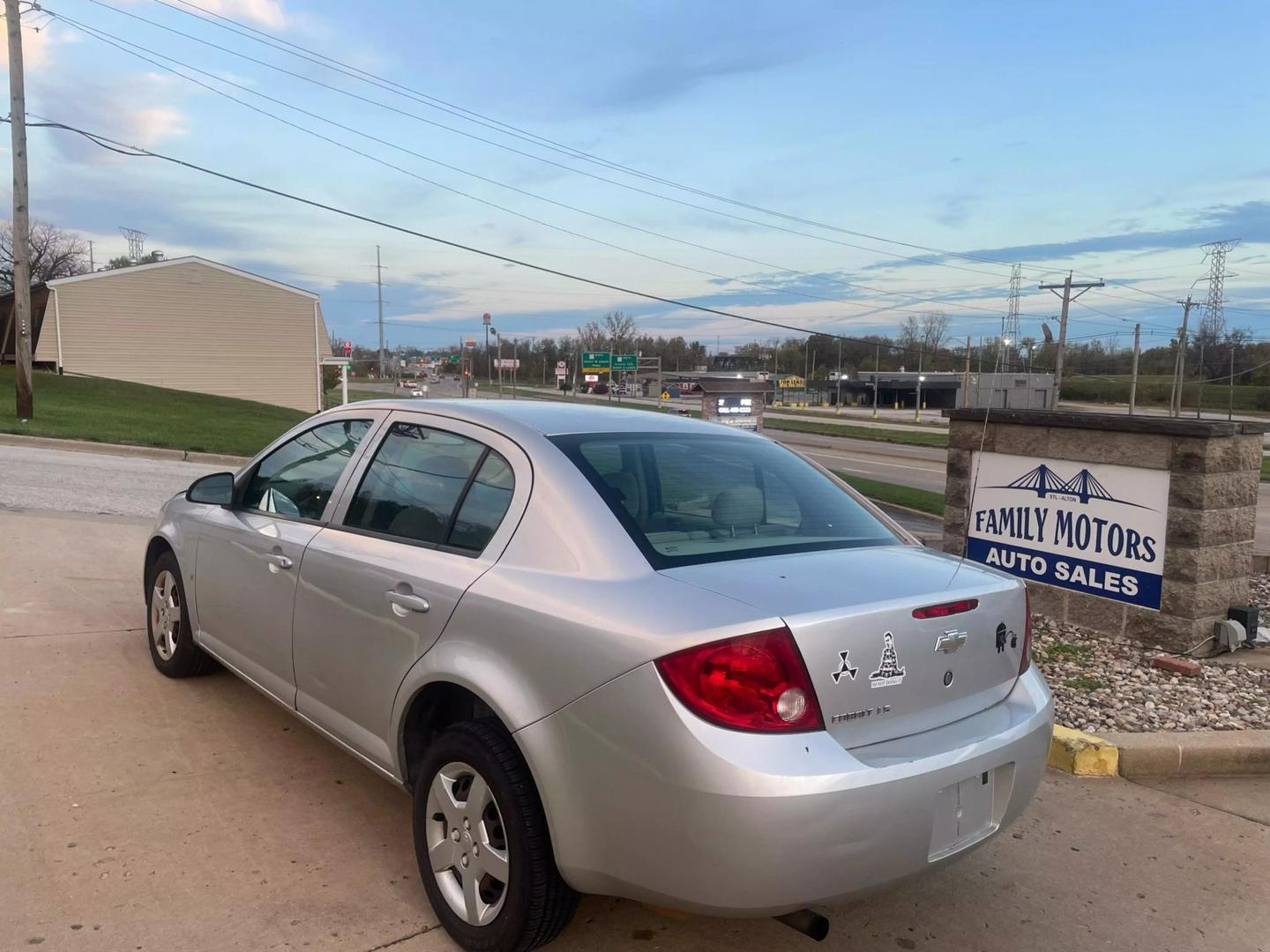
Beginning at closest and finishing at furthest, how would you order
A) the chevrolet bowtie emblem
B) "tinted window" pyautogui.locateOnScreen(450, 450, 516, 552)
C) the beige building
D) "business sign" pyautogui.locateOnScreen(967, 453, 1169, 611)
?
the chevrolet bowtie emblem → "tinted window" pyautogui.locateOnScreen(450, 450, 516, 552) → "business sign" pyautogui.locateOnScreen(967, 453, 1169, 611) → the beige building

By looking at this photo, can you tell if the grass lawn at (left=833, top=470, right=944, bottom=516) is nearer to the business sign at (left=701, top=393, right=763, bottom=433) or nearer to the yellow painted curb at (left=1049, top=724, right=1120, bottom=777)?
the business sign at (left=701, top=393, right=763, bottom=433)

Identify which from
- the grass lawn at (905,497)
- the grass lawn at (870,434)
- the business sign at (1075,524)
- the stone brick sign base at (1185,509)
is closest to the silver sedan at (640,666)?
the stone brick sign base at (1185,509)

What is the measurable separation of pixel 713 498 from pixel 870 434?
41224mm

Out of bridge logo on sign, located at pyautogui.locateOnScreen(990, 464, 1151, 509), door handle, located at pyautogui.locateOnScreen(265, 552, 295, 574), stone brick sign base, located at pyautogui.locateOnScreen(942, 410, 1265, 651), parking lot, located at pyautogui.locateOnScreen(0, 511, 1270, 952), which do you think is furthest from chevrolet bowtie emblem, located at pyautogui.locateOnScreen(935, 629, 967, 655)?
bridge logo on sign, located at pyautogui.locateOnScreen(990, 464, 1151, 509)

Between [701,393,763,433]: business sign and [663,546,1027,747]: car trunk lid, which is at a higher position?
[701,393,763,433]: business sign

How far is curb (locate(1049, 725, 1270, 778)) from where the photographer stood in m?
4.38

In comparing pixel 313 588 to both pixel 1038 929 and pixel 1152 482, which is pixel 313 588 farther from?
pixel 1152 482

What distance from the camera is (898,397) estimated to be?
95.6 metres

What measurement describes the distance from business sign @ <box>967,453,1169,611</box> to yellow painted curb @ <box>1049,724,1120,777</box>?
215 cm

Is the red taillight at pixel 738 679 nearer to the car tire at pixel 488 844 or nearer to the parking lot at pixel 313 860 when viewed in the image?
the parking lot at pixel 313 860

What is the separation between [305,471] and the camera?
4.07 meters

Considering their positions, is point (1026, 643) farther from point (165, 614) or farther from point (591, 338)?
point (591, 338)

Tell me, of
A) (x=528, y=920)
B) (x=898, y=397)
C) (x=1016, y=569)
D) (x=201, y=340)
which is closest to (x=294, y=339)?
(x=201, y=340)

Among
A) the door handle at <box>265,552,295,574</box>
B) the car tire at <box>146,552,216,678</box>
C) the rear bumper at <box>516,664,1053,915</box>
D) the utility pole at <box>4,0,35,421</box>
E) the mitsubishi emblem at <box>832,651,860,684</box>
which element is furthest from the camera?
the utility pole at <box>4,0,35,421</box>
